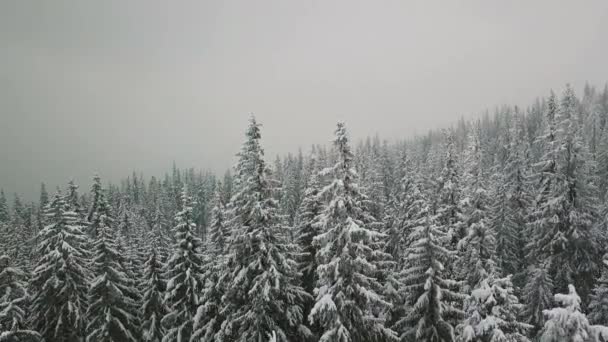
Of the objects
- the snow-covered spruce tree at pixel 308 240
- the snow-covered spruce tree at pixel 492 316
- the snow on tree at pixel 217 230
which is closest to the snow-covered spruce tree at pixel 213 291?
the snow on tree at pixel 217 230

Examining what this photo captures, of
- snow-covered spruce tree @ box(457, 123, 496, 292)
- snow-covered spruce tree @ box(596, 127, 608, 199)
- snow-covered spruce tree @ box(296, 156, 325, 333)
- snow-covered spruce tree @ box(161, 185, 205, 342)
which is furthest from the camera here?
snow-covered spruce tree @ box(596, 127, 608, 199)

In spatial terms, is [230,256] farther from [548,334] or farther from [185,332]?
[548,334]

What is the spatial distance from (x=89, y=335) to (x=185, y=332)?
24.4 ft

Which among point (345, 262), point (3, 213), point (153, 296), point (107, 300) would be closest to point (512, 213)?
point (345, 262)

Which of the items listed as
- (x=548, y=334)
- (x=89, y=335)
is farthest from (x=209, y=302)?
(x=548, y=334)

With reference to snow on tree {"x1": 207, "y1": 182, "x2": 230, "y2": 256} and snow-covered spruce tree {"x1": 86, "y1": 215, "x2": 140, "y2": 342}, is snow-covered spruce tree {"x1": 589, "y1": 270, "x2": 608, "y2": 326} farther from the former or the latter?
→ snow-covered spruce tree {"x1": 86, "y1": 215, "x2": 140, "y2": 342}

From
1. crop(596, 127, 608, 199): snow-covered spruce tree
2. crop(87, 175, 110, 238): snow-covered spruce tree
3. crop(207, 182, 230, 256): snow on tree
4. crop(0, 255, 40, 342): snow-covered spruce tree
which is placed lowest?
crop(0, 255, 40, 342): snow-covered spruce tree

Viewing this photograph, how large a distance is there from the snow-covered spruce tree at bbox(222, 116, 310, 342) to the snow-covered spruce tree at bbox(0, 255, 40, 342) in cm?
1157

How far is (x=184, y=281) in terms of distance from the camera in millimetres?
24031

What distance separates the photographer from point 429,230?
1966 cm

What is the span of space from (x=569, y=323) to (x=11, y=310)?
26.7 m

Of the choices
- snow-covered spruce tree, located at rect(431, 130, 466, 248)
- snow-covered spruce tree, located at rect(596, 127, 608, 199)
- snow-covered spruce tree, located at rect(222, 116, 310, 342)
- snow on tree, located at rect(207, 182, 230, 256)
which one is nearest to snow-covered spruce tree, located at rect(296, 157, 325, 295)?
snow-covered spruce tree, located at rect(222, 116, 310, 342)

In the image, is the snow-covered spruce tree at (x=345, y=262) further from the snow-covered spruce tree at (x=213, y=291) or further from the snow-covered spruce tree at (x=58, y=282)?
the snow-covered spruce tree at (x=58, y=282)

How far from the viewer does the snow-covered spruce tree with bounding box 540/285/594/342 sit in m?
11.3
